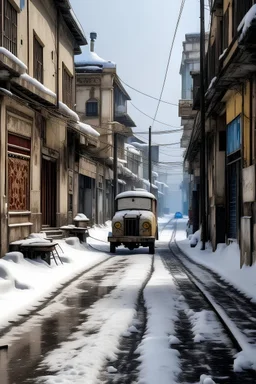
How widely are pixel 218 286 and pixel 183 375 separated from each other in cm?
743

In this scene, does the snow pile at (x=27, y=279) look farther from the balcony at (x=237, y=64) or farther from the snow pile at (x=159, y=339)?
the balcony at (x=237, y=64)

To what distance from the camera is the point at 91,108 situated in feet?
151

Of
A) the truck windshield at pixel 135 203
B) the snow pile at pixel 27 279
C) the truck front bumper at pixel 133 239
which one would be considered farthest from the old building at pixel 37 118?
the truck front bumper at pixel 133 239

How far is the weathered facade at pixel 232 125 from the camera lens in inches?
599

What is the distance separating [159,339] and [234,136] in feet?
44.7

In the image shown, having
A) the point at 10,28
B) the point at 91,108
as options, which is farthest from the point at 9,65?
the point at 91,108

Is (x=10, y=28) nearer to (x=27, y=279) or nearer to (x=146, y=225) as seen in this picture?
(x=27, y=279)

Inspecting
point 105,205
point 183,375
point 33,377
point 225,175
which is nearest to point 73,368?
point 33,377

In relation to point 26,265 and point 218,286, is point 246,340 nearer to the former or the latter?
point 218,286

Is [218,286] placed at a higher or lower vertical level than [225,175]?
lower

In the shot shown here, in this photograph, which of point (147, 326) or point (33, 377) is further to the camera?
point (147, 326)

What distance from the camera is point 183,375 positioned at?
5.52 m

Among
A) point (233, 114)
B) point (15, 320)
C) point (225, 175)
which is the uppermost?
point (233, 114)

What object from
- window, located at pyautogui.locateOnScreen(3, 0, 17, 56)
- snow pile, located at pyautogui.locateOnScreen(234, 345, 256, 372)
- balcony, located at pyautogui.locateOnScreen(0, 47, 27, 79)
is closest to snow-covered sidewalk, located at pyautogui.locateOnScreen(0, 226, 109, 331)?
snow pile, located at pyautogui.locateOnScreen(234, 345, 256, 372)
